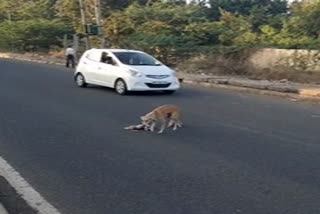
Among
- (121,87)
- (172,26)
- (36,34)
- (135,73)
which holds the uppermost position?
(172,26)

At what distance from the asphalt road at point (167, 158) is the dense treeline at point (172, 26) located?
43.5 ft

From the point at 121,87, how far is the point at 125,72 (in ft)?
1.57

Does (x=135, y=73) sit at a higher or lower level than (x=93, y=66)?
lower

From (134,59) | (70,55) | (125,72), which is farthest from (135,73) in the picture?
(70,55)

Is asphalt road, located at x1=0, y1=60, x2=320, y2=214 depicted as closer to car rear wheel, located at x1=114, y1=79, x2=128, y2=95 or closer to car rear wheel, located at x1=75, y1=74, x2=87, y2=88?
car rear wheel, located at x1=114, y1=79, x2=128, y2=95

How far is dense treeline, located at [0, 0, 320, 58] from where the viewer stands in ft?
105

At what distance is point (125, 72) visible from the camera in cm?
1792

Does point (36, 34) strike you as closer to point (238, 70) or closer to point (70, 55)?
point (70, 55)

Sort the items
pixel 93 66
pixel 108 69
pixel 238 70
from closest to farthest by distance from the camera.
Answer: pixel 108 69 < pixel 93 66 < pixel 238 70

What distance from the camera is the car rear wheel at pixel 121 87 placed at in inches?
698

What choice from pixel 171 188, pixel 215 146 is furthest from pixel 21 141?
pixel 171 188

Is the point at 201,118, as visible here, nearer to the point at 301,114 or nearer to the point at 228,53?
the point at 301,114

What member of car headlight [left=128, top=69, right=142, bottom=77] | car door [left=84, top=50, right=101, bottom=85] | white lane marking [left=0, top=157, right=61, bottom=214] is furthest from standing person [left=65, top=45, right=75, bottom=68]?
white lane marking [left=0, top=157, right=61, bottom=214]

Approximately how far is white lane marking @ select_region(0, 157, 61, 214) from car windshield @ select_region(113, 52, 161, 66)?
36.8 ft
